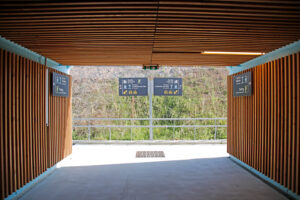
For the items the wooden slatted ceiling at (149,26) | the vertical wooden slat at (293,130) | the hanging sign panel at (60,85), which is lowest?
the vertical wooden slat at (293,130)

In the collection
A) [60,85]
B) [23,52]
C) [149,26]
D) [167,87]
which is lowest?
[60,85]

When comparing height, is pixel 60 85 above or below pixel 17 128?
above

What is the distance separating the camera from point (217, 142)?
7.85 meters

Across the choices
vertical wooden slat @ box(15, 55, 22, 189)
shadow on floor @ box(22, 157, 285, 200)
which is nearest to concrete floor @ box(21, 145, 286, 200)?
shadow on floor @ box(22, 157, 285, 200)

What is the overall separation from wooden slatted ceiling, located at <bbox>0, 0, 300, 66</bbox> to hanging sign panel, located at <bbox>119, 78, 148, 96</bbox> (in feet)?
10.1

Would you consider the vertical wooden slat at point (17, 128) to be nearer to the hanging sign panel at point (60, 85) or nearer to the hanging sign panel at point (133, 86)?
the hanging sign panel at point (60, 85)

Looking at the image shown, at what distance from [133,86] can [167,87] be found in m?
1.16

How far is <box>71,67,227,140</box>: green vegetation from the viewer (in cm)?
1011

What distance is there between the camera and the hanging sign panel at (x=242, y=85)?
4.78m

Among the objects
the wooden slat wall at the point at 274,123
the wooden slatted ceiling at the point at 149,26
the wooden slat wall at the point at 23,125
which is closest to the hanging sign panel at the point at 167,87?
the wooden slat wall at the point at 274,123

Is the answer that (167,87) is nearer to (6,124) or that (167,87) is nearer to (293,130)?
(293,130)

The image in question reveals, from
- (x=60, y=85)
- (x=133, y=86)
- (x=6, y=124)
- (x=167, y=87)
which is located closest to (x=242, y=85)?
(x=167, y=87)

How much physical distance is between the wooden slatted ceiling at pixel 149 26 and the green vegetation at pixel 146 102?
20.4 ft

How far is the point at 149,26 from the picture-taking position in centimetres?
296
